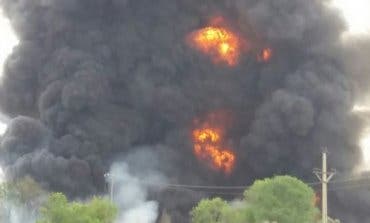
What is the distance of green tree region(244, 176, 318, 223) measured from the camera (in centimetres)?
5244

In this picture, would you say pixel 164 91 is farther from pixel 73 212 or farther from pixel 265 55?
pixel 73 212

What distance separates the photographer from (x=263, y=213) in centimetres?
5288

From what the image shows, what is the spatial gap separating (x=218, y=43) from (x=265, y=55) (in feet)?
15.9

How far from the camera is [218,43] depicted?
265 ft

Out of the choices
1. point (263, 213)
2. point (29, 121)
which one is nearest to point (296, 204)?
point (263, 213)

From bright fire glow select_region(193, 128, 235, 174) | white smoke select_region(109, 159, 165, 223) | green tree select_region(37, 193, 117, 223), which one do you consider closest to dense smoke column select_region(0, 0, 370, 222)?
bright fire glow select_region(193, 128, 235, 174)

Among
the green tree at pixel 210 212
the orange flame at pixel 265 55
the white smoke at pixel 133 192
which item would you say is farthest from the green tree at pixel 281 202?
the orange flame at pixel 265 55

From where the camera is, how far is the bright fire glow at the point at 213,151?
77125 mm

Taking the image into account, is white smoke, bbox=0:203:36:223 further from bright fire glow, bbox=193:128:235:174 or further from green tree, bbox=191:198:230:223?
bright fire glow, bbox=193:128:235:174

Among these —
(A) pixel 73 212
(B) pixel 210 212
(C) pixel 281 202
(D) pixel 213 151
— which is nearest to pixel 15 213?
(B) pixel 210 212

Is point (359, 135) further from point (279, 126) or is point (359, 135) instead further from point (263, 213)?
point (263, 213)

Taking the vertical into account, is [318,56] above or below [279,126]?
above

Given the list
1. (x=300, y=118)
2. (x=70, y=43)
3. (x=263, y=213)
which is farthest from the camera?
(x=70, y=43)

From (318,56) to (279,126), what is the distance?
8.00 meters
